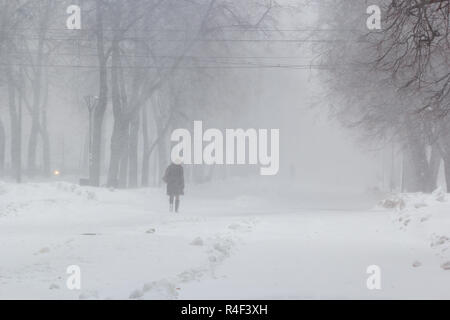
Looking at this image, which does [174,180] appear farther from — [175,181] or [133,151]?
[133,151]

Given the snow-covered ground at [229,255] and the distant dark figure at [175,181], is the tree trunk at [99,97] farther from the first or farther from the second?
the snow-covered ground at [229,255]

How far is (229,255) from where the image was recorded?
963 centimetres

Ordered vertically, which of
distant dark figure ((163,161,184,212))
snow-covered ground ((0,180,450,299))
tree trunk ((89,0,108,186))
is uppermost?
tree trunk ((89,0,108,186))

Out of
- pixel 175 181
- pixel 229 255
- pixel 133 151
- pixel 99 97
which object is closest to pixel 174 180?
pixel 175 181

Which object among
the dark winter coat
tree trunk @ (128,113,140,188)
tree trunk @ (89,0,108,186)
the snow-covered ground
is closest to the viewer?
the snow-covered ground

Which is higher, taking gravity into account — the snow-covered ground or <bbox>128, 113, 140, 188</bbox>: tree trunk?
<bbox>128, 113, 140, 188</bbox>: tree trunk

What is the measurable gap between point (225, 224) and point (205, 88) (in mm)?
16218

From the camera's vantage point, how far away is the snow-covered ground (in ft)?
23.1

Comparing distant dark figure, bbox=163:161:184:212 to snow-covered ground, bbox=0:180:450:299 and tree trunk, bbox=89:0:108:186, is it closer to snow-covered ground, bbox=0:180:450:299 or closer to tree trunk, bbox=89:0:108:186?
snow-covered ground, bbox=0:180:450:299

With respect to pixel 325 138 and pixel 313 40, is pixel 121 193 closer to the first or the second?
pixel 313 40

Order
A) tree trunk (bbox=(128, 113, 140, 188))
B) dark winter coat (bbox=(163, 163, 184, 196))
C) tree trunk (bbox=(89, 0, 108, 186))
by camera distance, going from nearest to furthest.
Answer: dark winter coat (bbox=(163, 163, 184, 196)) < tree trunk (bbox=(89, 0, 108, 186)) < tree trunk (bbox=(128, 113, 140, 188))

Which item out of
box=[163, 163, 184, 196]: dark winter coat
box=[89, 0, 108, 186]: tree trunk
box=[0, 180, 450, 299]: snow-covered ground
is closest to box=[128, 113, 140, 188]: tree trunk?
box=[89, 0, 108, 186]: tree trunk

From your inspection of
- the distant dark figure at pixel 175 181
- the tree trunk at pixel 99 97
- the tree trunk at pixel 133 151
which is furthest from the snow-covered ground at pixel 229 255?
the tree trunk at pixel 133 151
